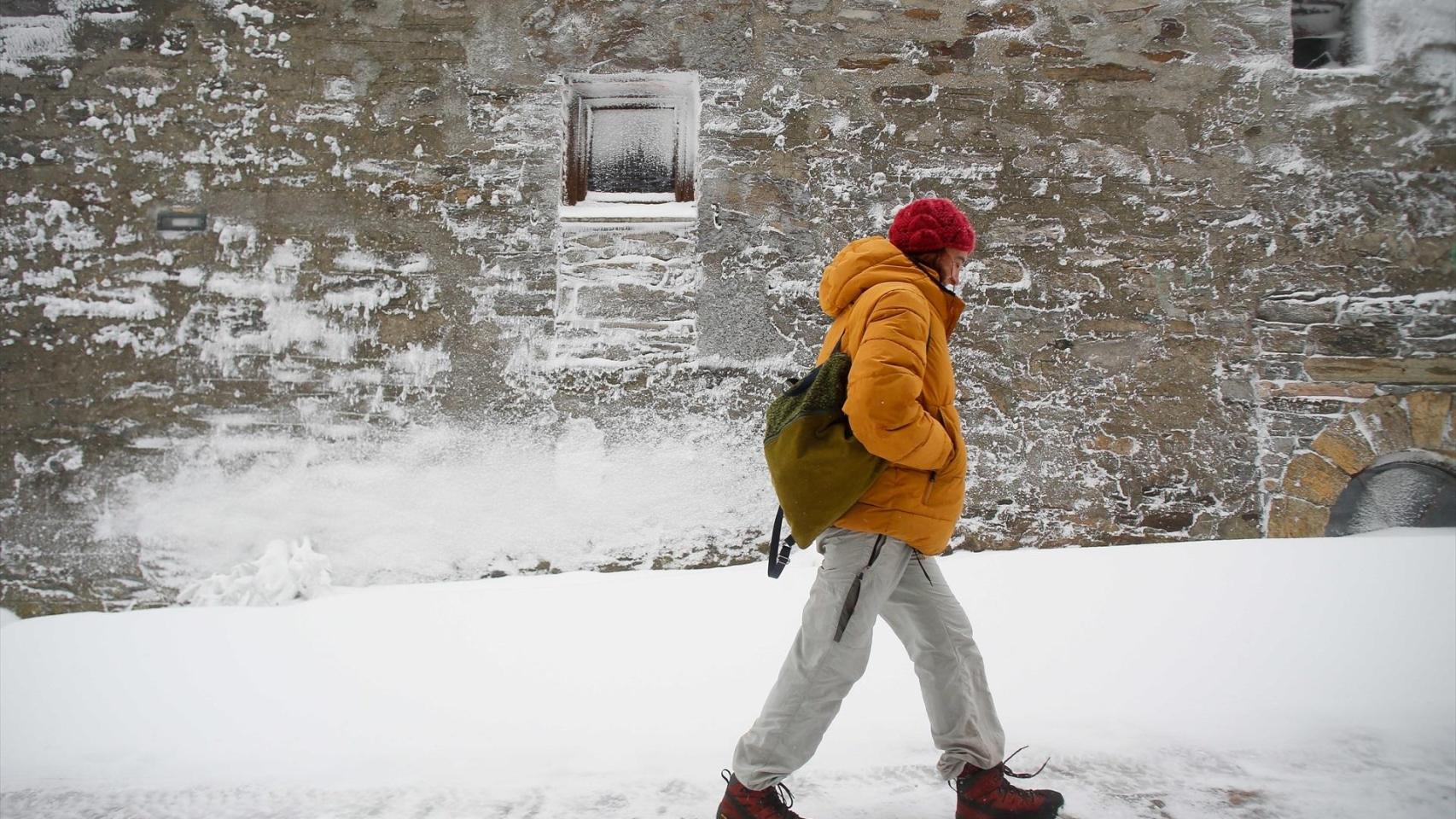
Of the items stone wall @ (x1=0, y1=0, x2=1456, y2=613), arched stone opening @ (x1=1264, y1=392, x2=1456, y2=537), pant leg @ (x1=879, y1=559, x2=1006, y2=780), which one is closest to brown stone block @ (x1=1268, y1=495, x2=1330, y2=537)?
arched stone opening @ (x1=1264, y1=392, x2=1456, y2=537)

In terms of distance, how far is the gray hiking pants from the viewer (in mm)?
1749

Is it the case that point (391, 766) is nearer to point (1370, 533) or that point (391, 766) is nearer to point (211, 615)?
point (211, 615)

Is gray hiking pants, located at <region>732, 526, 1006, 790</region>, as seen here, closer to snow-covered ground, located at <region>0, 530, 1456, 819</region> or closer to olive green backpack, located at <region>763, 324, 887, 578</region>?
olive green backpack, located at <region>763, 324, 887, 578</region>

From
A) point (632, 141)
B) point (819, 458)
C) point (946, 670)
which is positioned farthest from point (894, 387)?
point (632, 141)

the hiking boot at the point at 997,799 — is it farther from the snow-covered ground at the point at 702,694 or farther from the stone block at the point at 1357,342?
the stone block at the point at 1357,342

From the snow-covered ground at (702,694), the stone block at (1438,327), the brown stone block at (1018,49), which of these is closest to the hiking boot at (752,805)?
the snow-covered ground at (702,694)

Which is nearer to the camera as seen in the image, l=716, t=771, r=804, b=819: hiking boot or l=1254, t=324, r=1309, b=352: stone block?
l=716, t=771, r=804, b=819: hiking boot

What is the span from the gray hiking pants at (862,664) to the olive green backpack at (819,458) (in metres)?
0.12

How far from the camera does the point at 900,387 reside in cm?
162

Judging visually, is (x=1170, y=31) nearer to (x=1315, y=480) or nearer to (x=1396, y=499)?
(x=1315, y=480)

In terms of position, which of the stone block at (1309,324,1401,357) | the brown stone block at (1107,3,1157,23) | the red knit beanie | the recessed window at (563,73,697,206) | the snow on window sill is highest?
the brown stone block at (1107,3,1157,23)

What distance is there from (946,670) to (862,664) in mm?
213

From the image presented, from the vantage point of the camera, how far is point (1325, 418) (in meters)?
3.69

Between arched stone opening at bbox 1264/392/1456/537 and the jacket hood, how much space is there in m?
2.76
